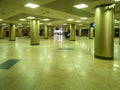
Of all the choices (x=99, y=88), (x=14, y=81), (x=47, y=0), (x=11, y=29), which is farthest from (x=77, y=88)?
(x=11, y=29)

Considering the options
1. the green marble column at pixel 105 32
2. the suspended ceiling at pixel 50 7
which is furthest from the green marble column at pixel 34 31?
the green marble column at pixel 105 32

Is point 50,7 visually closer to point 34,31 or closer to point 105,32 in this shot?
point 105,32

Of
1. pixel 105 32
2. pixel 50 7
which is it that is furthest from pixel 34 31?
pixel 105 32

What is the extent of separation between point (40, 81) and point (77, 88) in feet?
4.24

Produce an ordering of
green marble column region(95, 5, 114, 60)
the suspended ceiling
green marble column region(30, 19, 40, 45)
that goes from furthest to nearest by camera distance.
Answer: green marble column region(30, 19, 40, 45) < green marble column region(95, 5, 114, 60) < the suspended ceiling

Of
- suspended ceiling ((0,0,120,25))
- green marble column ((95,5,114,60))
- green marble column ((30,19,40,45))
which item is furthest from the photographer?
green marble column ((30,19,40,45))

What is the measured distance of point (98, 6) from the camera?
30.6ft

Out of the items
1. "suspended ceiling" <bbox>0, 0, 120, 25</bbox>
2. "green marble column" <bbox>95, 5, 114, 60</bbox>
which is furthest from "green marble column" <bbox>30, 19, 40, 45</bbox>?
"green marble column" <bbox>95, 5, 114, 60</bbox>

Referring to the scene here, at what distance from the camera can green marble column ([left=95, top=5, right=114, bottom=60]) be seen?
8.80m

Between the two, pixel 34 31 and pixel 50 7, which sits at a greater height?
pixel 50 7

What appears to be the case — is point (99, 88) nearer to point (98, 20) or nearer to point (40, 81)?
point (40, 81)

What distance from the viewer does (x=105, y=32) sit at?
8.91 m

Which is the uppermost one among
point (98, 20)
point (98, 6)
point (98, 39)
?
point (98, 6)

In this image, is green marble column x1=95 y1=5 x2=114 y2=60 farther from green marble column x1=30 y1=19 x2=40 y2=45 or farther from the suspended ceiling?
green marble column x1=30 y1=19 x2=40 y2=45
